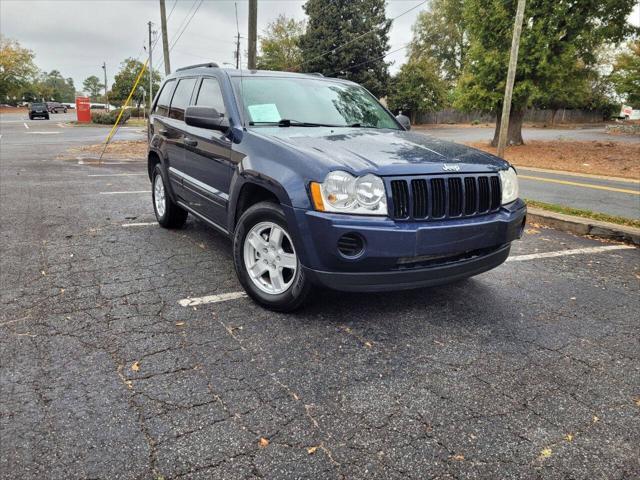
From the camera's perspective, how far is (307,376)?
2.74 metres

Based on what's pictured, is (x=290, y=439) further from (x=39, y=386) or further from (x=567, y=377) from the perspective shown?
(x=567, y=377)

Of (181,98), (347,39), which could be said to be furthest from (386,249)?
(347,39)

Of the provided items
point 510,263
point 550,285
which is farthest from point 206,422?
point 510,263

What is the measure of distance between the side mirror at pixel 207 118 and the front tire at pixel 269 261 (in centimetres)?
86

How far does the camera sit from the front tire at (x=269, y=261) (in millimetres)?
3363

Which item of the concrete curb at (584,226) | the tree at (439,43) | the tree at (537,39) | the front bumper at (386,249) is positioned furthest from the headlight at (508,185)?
the tree at (439,43)

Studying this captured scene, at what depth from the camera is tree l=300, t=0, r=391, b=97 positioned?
Result: 128 ft

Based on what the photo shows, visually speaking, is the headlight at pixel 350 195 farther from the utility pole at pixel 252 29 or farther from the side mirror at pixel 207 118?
the utility pole at pixel 252 29

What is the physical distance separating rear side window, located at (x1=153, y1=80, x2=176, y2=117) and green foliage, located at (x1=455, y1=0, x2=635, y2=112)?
56.0 ft

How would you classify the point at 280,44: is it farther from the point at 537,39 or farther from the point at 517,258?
the point at 517,258

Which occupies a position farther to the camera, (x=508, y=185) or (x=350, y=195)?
(x=508, y=185)

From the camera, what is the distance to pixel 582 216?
23.7ft

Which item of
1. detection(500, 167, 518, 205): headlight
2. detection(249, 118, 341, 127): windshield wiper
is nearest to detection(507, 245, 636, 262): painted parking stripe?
detection(500, 167, 518, 205): headlight

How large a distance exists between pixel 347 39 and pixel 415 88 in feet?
30.3
